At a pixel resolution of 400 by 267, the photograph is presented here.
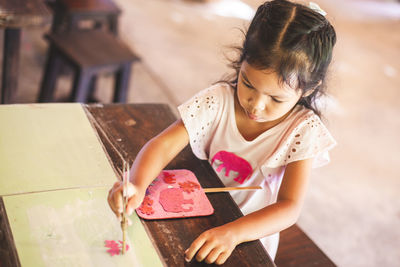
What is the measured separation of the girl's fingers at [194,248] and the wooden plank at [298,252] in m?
0.69

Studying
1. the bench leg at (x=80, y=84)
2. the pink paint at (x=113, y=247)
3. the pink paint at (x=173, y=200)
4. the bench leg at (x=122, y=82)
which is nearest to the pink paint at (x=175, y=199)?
the pink paint at (x=173, y=200)

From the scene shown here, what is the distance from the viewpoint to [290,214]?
3.67 feet

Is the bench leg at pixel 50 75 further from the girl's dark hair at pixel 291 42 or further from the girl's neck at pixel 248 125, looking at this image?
the girl's dark hair at pixel 291 42

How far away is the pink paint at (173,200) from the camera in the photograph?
1027 millimetres

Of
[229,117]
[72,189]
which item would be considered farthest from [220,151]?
[72,189]

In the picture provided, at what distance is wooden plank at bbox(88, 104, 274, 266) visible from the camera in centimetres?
93

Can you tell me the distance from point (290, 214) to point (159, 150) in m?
0.39

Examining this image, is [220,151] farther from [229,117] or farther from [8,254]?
[8,254]

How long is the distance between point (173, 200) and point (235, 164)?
1.24 feet

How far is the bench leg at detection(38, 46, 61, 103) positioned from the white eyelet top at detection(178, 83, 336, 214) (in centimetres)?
145

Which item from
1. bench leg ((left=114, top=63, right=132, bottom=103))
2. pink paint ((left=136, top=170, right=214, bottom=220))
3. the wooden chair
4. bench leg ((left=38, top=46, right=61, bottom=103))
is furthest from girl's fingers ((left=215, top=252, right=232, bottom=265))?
bench leg ((left=38, top=46, right=61, bottom=103))

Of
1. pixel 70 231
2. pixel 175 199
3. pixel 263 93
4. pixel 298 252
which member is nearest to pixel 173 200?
pixel 175 199

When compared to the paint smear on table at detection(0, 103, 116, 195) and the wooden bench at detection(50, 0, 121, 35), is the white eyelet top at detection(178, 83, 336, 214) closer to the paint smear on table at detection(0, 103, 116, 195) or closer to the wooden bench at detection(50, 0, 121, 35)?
the paint smear on table at detection(0, 103, 116, 195)

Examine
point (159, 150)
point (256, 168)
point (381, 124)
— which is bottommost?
point (381, 124)
